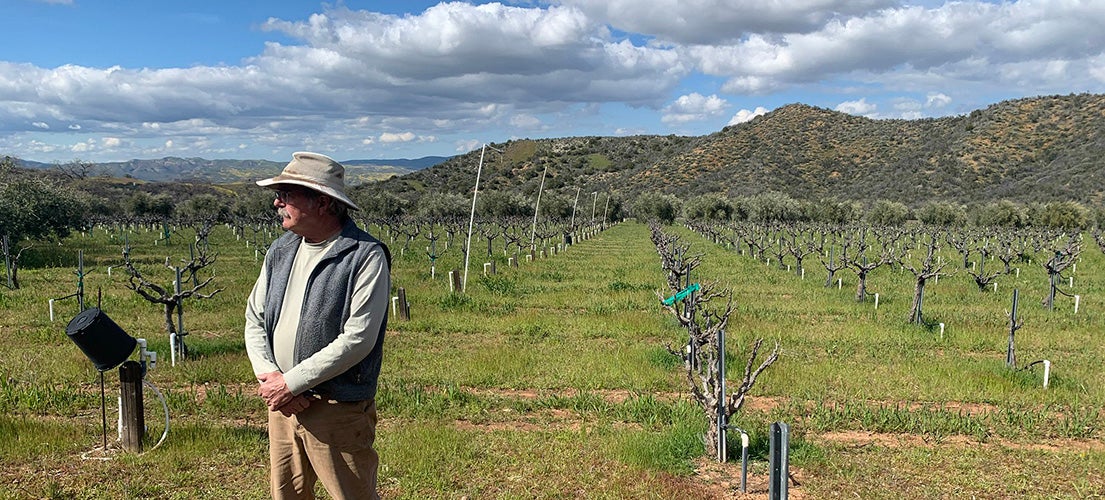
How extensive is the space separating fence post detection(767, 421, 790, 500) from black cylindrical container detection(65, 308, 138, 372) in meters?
4.90

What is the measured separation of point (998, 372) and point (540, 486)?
7.58 metres

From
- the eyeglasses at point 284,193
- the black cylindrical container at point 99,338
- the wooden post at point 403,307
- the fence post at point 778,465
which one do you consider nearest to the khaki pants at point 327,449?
the eyeglasses at point 284,193

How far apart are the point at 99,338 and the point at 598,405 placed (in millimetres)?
4877

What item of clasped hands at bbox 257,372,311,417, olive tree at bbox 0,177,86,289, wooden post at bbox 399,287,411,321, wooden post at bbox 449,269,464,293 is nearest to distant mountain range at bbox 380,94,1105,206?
olive tree at bbox 0,177,86,289

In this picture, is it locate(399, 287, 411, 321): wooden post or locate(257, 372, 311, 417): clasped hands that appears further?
locate(399, 287, 411, 321): wooden post

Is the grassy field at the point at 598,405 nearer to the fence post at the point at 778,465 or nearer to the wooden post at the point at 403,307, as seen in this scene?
the wooden post at the point at 403,307

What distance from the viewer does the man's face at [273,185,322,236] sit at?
319 centimetres

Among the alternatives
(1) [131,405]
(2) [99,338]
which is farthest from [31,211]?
(2) [99,338]

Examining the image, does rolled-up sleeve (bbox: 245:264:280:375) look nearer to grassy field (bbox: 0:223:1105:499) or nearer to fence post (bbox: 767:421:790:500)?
grassy field (bbox: 0:223:1105:499)

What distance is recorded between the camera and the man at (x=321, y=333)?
3.11m

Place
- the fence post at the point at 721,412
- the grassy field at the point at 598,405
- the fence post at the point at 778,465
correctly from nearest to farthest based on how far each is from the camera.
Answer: the fence post at the point at 778,465 → the grassy field at the point at 598,405 → the fence post at the point at 721,412

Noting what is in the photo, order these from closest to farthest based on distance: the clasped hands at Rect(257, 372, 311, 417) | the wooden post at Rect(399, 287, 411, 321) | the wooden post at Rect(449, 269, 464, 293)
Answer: the clasped hands at Rect(257, 372, 311, 417) < the wooden post at Rect(399, 287, 411, 321) < the wooden post at Rect(449, 269, 464, 293)

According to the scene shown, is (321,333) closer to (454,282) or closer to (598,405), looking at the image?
(598,405)

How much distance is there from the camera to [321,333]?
317 centimetres
